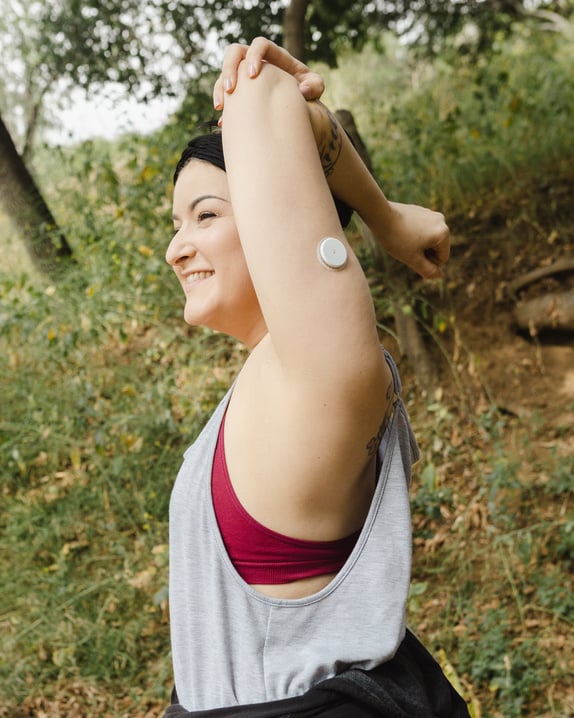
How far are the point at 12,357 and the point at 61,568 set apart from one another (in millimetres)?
1500

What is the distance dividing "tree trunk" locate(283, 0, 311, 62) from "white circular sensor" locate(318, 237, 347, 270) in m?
3.13

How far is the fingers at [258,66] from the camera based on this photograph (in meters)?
0.85

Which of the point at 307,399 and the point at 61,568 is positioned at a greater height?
the point at 307,399

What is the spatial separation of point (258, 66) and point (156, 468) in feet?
10.6

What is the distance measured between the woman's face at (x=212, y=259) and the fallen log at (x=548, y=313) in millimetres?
3432

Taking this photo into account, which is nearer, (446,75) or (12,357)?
(12,357)

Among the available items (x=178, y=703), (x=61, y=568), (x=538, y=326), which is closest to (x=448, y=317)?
(x=538, y=326)

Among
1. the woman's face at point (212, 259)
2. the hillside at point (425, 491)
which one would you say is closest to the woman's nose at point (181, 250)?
the woman's face at point (212, 259)

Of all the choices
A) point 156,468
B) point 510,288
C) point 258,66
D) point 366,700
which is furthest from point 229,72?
point 510,288

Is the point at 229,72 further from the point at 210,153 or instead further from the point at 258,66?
the point at 210,153

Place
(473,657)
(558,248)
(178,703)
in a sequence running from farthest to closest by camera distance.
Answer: (558,248) → (473,657) → (178,703)

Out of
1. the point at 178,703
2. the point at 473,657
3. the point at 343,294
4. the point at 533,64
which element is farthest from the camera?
the point at 533,64

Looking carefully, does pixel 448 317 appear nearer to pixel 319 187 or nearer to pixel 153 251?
pixel 153 251

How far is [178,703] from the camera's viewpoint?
1174mm
